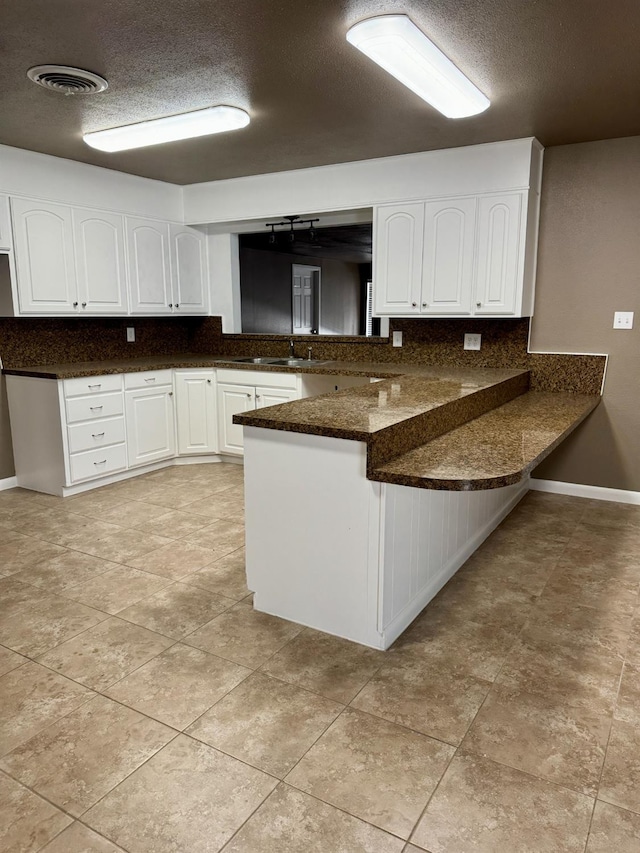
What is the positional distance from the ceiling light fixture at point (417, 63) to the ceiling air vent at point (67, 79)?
4.06ft

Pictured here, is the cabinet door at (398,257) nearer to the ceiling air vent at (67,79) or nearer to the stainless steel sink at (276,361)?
the stainless steel sink at (276,361)

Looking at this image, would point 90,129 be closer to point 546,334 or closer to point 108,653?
point 108,653

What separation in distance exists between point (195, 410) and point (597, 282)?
10.3ft

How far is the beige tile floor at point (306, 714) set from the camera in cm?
149

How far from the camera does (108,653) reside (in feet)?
7.37

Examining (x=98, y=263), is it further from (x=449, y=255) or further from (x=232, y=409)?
(x=449, y=255)

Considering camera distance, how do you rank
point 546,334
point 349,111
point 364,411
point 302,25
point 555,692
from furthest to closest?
point 546,334 → point 349,111 → point 364,411 → point 302,25 → point 555,692

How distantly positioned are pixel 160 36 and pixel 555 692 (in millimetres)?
2824

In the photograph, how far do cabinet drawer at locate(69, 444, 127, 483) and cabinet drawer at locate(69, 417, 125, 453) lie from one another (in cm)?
4

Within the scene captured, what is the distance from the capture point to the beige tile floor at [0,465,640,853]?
1.49 m

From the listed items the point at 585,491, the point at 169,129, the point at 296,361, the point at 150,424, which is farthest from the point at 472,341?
the point at 150,424

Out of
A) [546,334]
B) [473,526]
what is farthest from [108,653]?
[546,334]

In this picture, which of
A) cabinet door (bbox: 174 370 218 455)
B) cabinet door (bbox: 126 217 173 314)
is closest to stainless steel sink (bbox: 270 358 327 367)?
cabinet door (bbox: 174 370 218 455)

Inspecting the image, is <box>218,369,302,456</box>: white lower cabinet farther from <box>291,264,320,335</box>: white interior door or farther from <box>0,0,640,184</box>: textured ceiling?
<box>291,264,320,335</box>: white interior door
